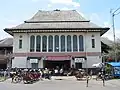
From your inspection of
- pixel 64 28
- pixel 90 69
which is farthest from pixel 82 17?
pixel 90 69

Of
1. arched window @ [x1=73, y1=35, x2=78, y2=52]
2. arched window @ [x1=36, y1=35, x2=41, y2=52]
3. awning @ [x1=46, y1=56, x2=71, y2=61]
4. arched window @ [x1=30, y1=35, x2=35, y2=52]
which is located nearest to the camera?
awning @ [x1=46, y1=56, x2=71, y2=61]

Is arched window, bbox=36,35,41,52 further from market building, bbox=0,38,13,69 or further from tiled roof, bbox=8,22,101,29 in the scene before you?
market building, bbox=0,38,13,69

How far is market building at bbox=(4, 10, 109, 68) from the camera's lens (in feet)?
133

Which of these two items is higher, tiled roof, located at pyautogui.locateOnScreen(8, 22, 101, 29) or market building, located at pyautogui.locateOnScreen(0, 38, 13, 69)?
tiled roof, located at pyautogui.locateOnScreen(8, 22, 101, 29)

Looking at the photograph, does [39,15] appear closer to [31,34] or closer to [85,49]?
[31,34]

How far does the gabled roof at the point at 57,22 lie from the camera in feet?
133

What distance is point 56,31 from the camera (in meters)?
40.6

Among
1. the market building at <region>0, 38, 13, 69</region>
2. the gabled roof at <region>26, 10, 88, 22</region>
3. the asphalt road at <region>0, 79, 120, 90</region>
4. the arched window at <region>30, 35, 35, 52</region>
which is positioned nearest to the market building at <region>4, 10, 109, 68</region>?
the arched window at <region>30, 35, 35, 52</region>

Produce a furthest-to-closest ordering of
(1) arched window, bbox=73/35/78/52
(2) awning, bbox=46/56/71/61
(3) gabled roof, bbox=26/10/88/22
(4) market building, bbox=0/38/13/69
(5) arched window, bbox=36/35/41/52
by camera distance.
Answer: (3) gabled roof, bbox=26/10/88/22
(4) market building, bbox=0/38/13/69
(5) arched window, bbox=36/35/41/52
(1) arched window, bbox=73/35/78/52
(2) awning, bbox=46/56/71/61

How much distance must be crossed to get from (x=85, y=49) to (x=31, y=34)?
9051mm

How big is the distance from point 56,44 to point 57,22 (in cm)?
441

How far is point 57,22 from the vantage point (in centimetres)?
4350

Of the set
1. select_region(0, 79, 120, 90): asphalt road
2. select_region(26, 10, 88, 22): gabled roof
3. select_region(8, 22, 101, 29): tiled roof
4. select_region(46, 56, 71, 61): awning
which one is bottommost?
select_region(0, 79, 120, 90): asphalt road

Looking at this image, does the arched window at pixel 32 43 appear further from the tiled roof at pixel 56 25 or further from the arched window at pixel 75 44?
the arched window at pixel 75 44
